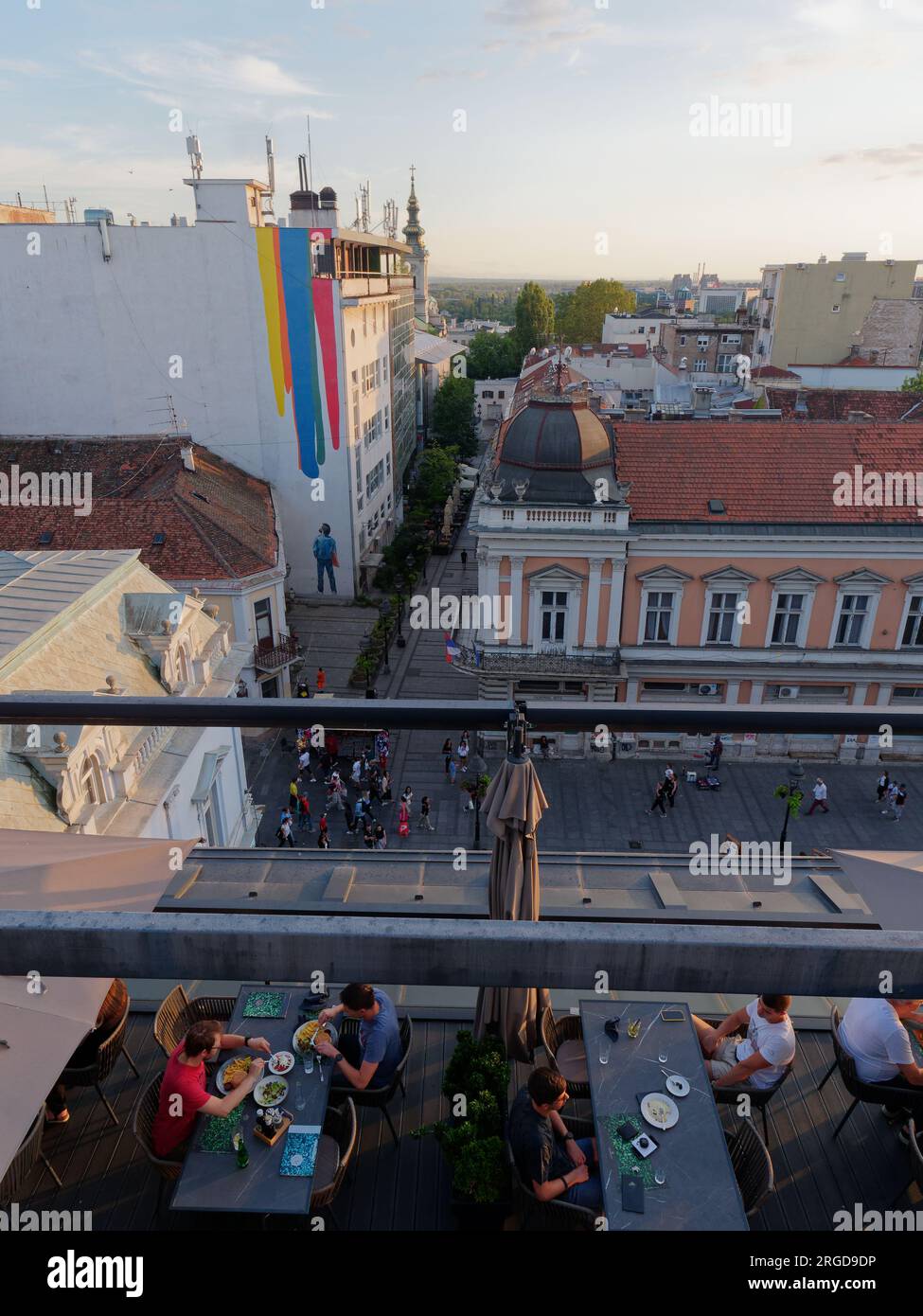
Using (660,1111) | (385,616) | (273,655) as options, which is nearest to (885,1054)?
(660,1111)

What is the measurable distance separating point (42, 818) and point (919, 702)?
27196 mm

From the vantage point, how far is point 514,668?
28.2 meters

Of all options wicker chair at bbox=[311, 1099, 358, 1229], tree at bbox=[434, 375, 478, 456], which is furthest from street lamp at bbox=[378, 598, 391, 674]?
tree at bbox=[434, 375, 478, 456]

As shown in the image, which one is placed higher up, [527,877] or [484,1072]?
[527,877]

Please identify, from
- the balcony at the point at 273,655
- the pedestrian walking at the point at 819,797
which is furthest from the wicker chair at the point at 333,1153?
the balcony at the point at 273,655

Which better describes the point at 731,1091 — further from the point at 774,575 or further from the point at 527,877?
the point at 774,575

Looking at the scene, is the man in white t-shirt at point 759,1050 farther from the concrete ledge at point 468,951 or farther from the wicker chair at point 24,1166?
the wicker chair at point 24,1166

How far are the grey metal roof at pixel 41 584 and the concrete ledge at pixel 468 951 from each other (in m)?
11.2

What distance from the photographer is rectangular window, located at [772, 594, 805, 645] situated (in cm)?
2731

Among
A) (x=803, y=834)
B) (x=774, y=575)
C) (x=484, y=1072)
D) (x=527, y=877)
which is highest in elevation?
(x=527, y=877)

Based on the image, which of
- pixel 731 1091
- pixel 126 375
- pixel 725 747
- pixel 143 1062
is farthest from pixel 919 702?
pixel 126 375

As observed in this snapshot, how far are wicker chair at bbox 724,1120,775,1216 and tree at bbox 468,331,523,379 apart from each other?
354ft

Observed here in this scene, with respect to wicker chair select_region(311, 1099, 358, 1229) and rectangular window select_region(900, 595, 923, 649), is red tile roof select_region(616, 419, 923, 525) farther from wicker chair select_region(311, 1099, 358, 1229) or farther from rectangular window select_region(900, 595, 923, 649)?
wicker chair select_region(311, 1099, 358, 1229)

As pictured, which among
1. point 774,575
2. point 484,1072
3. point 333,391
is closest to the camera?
point 484,1072
